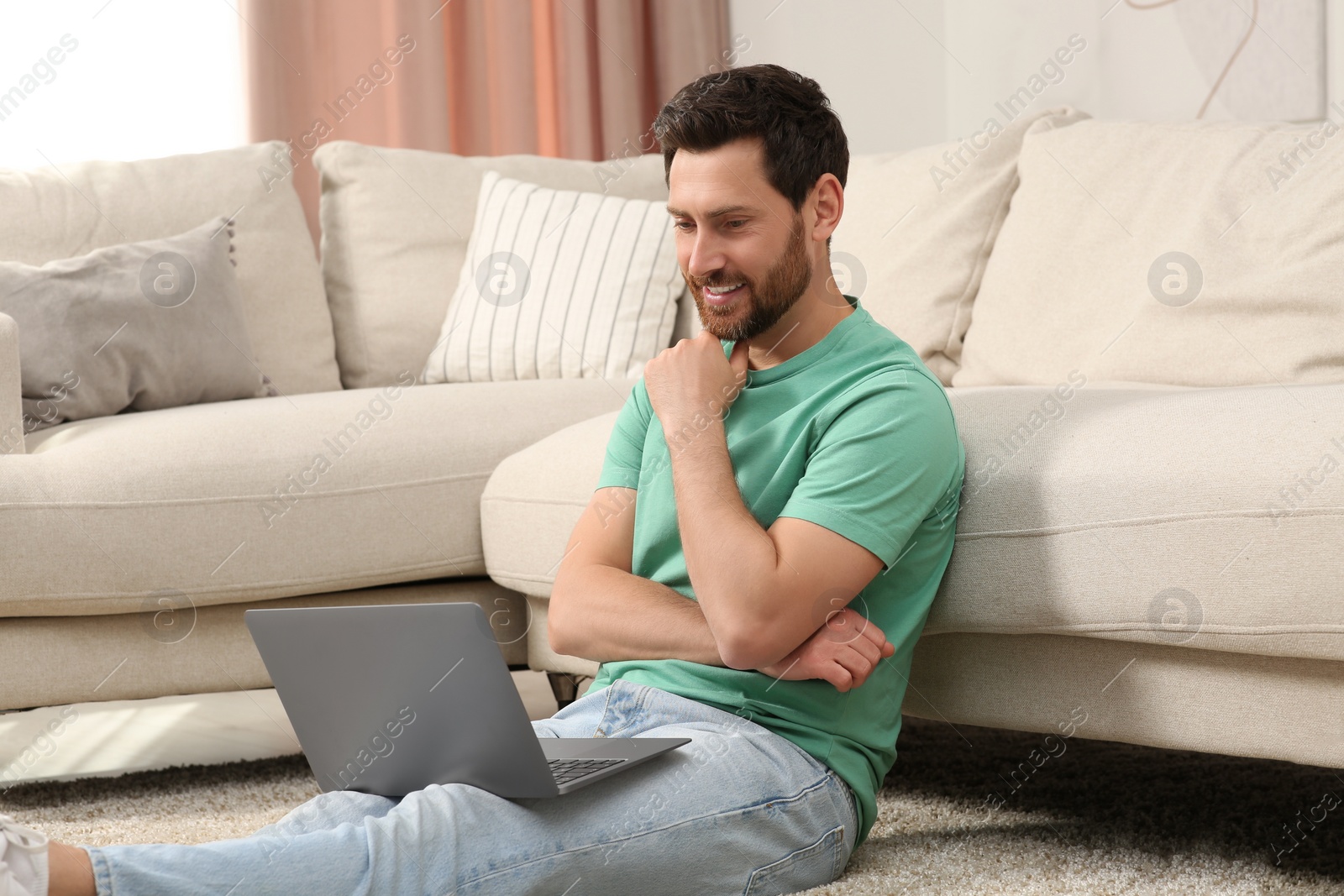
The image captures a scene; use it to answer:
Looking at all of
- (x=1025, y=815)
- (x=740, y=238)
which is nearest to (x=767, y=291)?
(x=740, y=238)

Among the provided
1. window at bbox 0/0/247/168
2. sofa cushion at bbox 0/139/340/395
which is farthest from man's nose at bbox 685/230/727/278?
window at bbox 0/0/247/168

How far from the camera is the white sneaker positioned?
35.4 inches

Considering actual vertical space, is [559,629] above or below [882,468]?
below

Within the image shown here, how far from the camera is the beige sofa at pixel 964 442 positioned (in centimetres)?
119

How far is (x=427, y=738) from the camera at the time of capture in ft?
3.59

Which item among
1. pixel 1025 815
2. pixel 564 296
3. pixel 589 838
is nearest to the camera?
pixel 589 838

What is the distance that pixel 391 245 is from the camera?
265cm

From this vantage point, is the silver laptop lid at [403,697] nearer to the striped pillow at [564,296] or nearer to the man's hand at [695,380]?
the man's hand at [695,380]

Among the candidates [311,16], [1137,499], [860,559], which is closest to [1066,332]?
[1137,499]

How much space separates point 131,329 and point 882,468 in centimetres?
147

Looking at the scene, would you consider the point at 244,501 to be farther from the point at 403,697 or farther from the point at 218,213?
the point at 218,213

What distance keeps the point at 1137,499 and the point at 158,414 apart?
57.3 inches

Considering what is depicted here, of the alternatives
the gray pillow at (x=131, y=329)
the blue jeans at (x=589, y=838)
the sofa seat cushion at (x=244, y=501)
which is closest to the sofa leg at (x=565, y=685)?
the sofa seat cushion at (x=244, y=501)

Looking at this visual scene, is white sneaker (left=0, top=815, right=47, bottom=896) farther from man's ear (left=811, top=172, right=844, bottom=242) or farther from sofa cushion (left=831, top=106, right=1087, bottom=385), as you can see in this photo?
sofa cushion (left=831, top=106, right=1087, bottom=385)
